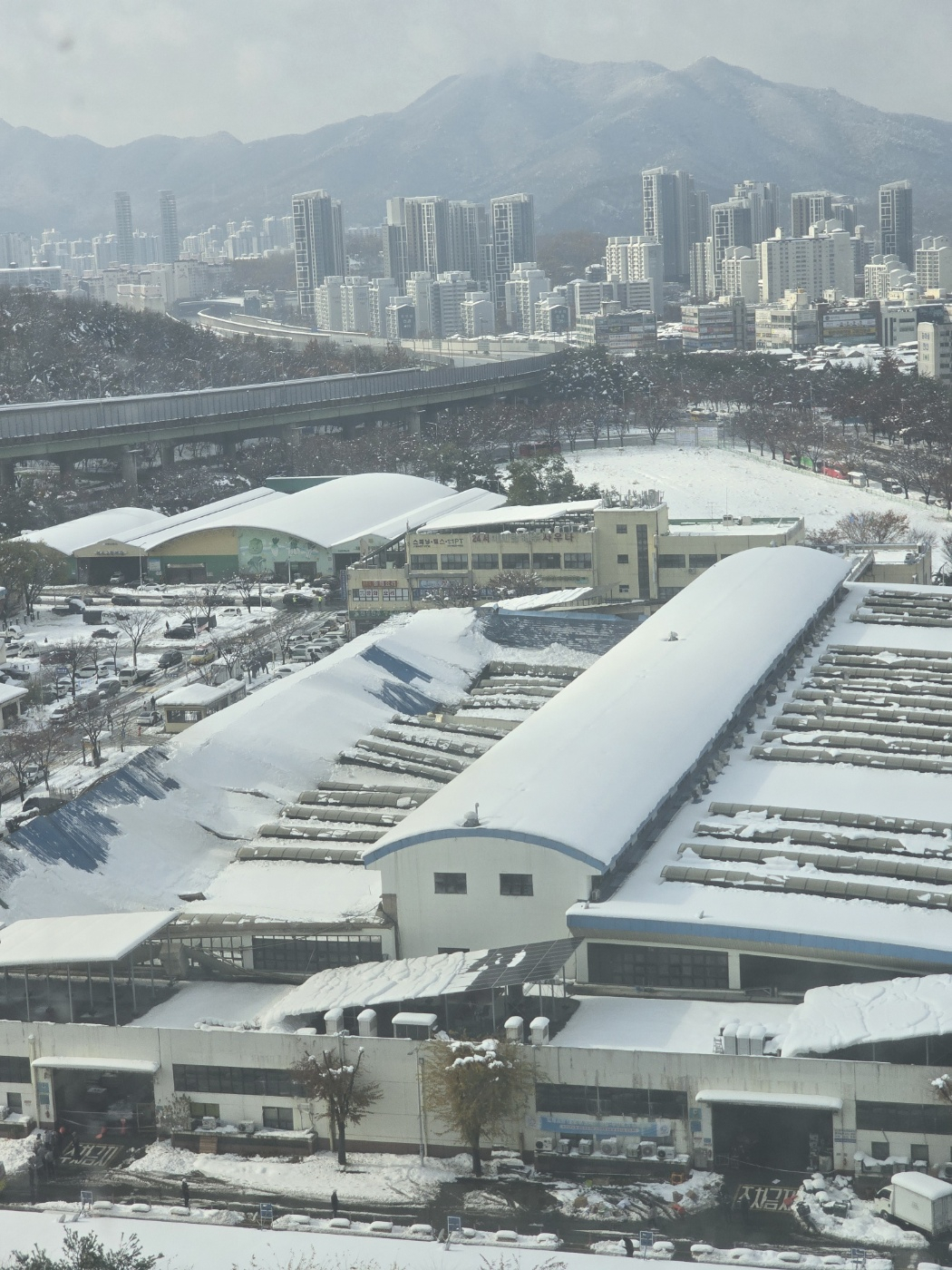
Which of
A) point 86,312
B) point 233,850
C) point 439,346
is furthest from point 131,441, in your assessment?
point 439,346

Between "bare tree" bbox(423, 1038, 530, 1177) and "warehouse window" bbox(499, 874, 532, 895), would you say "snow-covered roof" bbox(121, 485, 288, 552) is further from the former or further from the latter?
"bare tree" bbox(423, 1038, 530, 1177)

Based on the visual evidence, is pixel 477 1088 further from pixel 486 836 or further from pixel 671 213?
pixel 671 213

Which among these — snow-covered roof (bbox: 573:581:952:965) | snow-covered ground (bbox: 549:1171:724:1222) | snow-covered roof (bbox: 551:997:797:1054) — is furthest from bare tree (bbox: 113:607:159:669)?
snow-covered ground (bbox: 549:1171:724:1222)

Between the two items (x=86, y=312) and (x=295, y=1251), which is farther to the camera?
(x=86, y=312)

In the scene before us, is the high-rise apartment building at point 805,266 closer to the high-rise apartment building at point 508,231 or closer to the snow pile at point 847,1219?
the high-rise apartment building at point 508,231

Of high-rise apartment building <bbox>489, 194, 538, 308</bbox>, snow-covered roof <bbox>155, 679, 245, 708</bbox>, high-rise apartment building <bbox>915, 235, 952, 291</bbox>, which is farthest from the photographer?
high-rise apartment building <bbox>489, 194, 538, 308</bbox>

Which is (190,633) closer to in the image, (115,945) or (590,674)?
(590,674)
